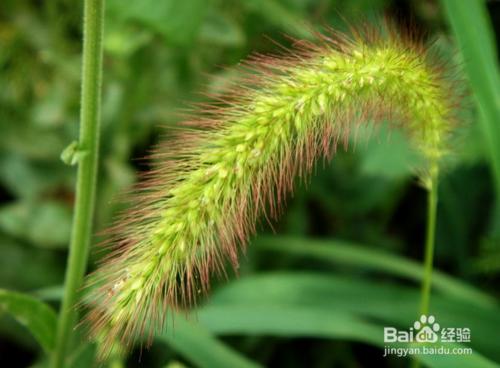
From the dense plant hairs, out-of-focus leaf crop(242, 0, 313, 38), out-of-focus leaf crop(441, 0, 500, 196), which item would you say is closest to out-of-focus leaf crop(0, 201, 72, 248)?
out-of-focus leaf crop(242, 0, 313, 38)

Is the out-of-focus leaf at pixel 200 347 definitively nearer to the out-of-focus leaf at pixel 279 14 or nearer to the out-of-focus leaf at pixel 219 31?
the out-of-focus leaf at pixel 219 31

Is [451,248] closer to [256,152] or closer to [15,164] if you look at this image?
[15,164]

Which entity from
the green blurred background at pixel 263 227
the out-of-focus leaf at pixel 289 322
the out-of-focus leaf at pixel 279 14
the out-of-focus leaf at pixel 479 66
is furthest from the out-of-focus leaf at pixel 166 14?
the out-of-focus leaf at pixel 289 322

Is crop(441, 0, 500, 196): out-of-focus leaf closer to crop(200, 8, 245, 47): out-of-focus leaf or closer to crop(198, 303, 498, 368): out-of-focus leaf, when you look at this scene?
crop(198, 303, 498, 368): out-of-focus leaf

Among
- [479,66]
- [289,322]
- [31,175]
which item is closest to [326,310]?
[289,322]

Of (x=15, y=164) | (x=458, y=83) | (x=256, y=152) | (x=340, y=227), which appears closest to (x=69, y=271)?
(x=256, y=152)
